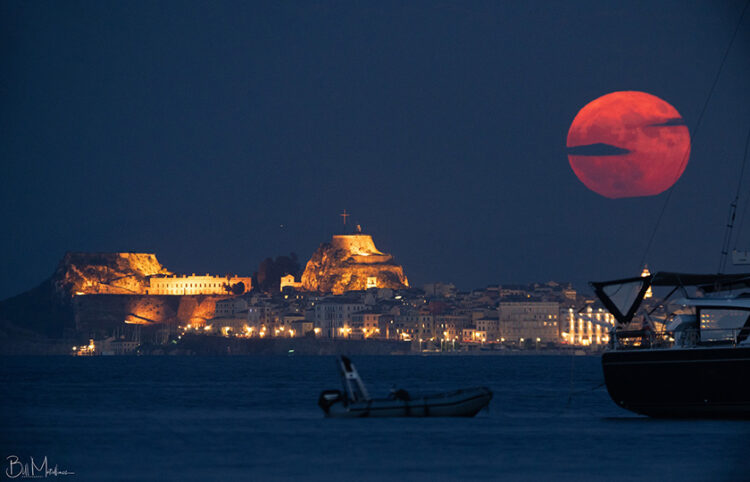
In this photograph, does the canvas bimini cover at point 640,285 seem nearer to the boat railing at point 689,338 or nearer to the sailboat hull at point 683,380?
the boat railing at point 689,338

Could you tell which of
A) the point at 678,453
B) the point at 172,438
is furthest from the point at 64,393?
the point at 678,453

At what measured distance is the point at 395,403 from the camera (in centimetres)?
5394

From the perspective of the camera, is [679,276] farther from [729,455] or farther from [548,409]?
[548,409]

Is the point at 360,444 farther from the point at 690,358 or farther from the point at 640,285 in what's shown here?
the point at 640,285

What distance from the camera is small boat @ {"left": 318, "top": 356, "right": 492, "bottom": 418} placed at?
176ft

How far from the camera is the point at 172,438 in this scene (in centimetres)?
4941

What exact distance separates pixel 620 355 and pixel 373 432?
9675mm

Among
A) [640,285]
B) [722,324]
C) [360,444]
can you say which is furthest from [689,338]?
[360,444]

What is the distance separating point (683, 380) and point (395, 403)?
451 inches

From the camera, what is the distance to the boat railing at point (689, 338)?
4959 centimetres

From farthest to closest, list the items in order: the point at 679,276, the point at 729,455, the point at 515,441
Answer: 1. the point at 679,276
2. the point at 515,441
3. the point at 729,455

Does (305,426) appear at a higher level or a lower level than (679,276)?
lower

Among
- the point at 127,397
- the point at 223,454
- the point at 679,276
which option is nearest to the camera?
the point at 223,454

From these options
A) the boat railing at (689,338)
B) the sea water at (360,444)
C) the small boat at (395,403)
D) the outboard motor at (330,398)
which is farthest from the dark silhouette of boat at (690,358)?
the outboard motor at (330,398)
